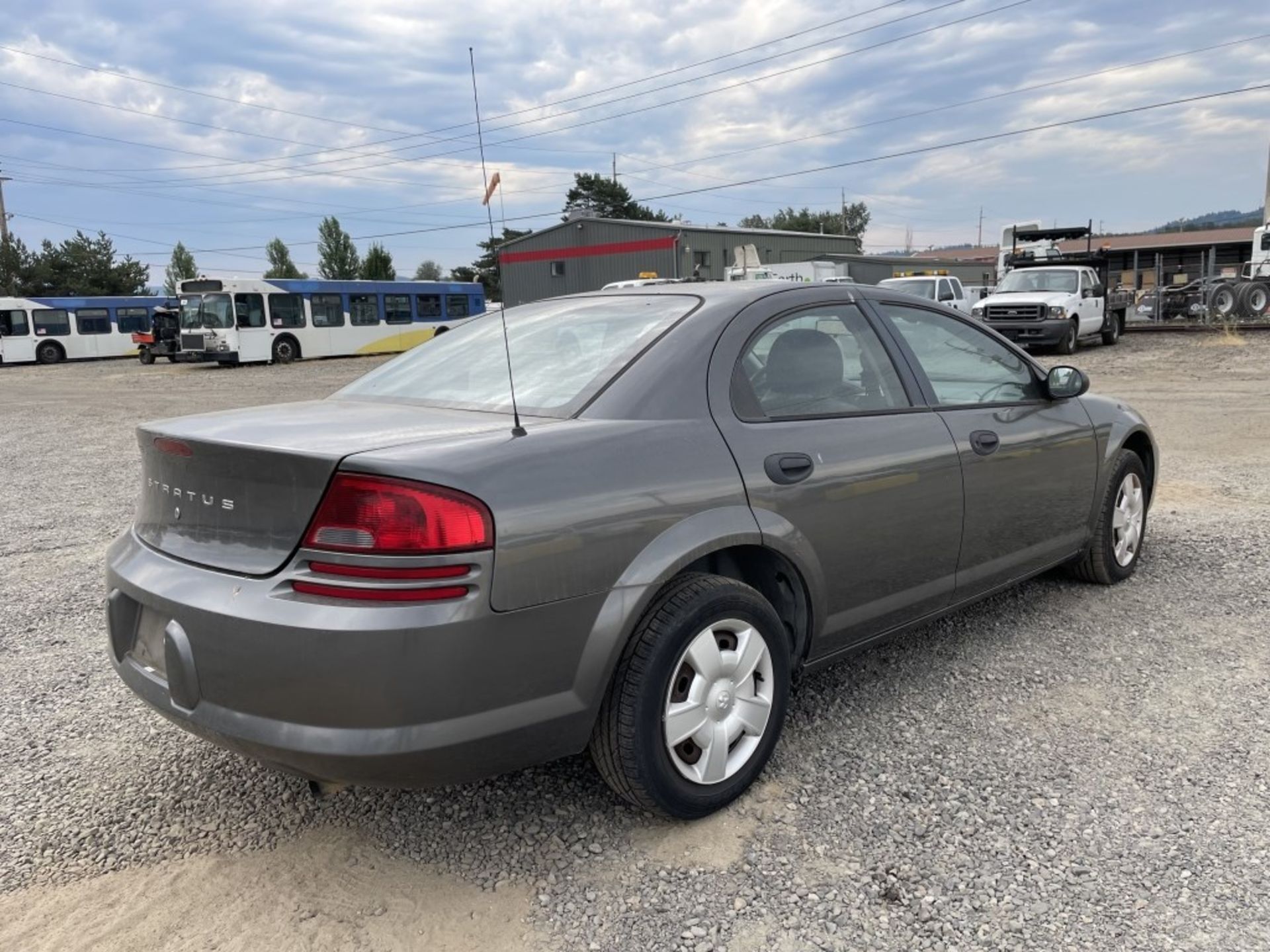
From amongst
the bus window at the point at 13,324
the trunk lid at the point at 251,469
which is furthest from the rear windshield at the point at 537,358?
the bus window at the point at 13,324

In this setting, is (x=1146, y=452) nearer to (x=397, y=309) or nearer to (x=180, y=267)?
(x=397, y=309)

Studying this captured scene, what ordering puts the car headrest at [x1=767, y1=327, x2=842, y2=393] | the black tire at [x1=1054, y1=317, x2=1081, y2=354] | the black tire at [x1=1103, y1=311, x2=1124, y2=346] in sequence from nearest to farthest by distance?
the car headrest at [x1=767, y1=327, x2=842, y2=393] < the black tire at [x1=1054, y1=317, x2=1081, y2=354] < the black tire at [x1=1103, y1=311, x2=1124, y2=346]

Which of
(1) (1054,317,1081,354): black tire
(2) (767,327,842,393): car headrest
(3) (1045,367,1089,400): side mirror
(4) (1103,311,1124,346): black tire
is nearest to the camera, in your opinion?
(2) (767,327,842,393): car headrest

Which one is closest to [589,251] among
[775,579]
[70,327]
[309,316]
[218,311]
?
[309,316]

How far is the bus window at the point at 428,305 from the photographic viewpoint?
34.9 metres

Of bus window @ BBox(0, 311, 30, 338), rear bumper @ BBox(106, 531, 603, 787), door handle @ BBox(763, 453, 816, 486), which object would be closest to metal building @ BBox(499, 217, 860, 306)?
bus window @ BBox(0, 311, 30, 338)

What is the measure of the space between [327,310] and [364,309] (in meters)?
1.53

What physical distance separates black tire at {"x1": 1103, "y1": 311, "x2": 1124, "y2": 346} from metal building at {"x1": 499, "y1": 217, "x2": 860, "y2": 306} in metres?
24.7

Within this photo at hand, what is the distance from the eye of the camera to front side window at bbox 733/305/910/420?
2.95 metres

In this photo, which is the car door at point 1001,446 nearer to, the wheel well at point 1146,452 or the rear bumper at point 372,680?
the wheel well at point 1146,452

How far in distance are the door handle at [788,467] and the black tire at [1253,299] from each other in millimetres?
26531

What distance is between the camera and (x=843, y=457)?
301 cm

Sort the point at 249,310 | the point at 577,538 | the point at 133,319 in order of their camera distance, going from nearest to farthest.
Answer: the point at 577,538 < the point at 249,310 < the point at 133,319

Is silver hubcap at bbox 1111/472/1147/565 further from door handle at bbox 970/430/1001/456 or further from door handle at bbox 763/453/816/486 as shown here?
door handle at bbox 763/453/816/486
